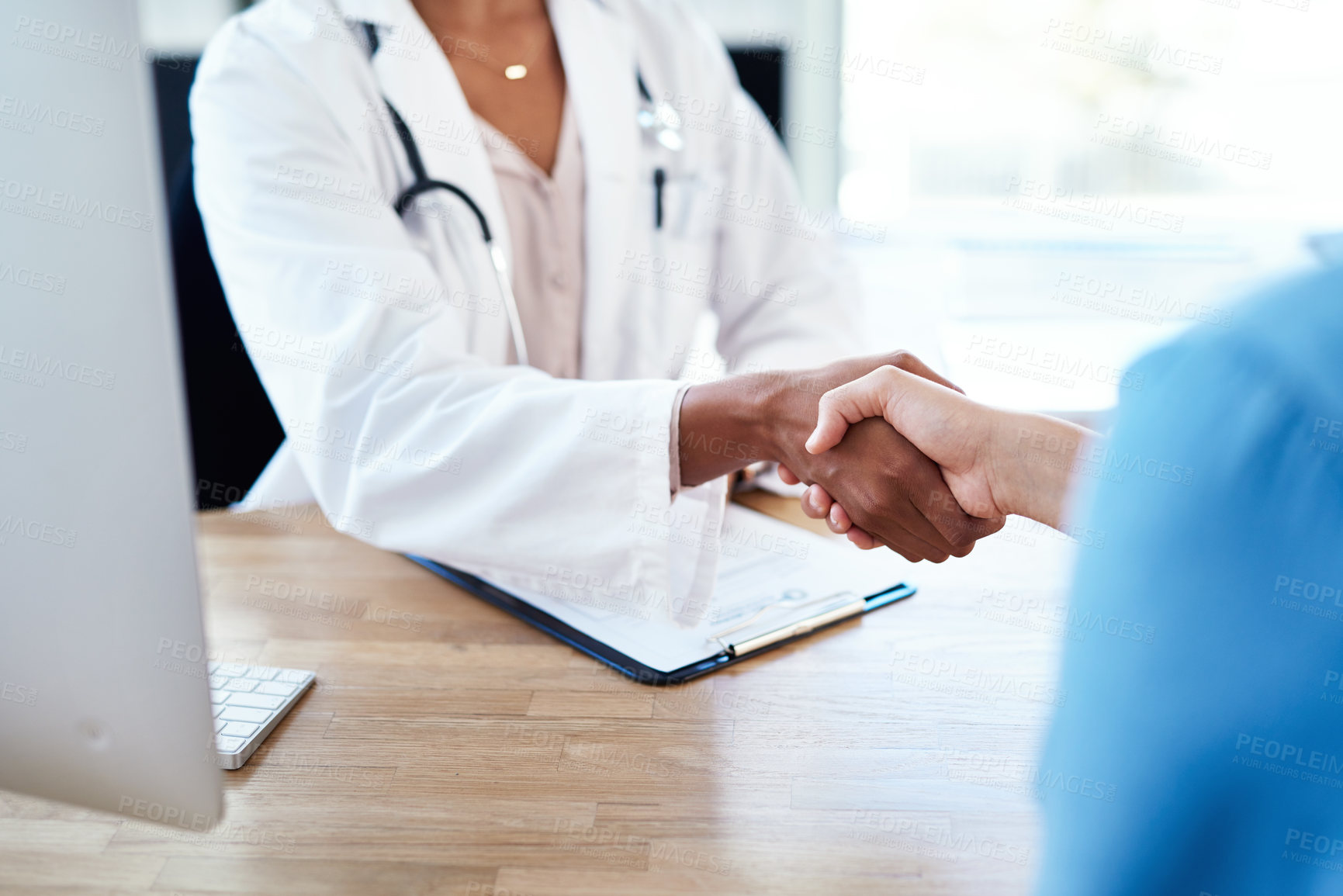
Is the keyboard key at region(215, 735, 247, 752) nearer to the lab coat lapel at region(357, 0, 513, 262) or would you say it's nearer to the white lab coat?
the white lab coat

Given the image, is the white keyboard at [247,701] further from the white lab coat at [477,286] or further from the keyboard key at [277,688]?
the white lab coat at [477,286]

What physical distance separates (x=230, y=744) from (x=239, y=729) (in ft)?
0.05

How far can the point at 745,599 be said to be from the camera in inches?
32.7

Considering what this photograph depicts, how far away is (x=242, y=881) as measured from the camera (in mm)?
544

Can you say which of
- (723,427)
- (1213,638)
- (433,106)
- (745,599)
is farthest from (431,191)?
(1213,638)

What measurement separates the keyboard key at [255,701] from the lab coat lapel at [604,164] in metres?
0.64

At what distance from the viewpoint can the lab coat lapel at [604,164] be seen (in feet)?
4.01

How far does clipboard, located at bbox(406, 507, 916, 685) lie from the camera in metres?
0.74

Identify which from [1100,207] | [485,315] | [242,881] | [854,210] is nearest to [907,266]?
[854,210]

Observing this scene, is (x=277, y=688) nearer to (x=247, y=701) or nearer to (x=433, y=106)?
(x=247, y=701)

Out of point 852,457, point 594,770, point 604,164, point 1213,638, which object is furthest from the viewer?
point 604,164

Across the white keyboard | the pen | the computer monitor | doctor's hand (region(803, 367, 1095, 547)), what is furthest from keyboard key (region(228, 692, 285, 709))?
the pen

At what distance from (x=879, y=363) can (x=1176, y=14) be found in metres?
1.96

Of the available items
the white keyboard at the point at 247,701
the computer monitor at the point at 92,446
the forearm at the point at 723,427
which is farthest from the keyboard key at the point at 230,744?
the forearm at the point at 723,427
